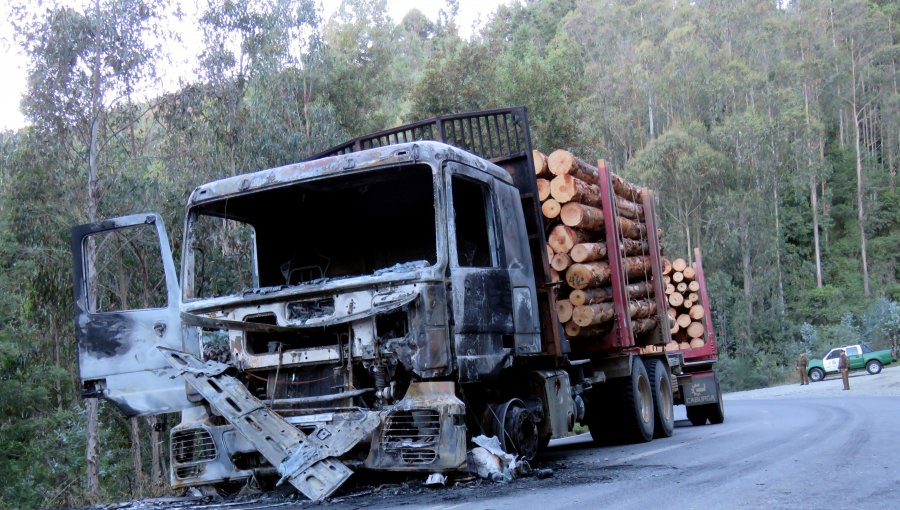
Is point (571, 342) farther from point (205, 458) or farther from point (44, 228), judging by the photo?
point (44, 228)

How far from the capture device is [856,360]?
3900cm

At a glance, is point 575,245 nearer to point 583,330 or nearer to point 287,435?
point 583,330

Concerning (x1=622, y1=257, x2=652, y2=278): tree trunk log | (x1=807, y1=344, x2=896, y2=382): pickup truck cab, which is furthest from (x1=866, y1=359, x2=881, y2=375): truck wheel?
(x1=622, y1=257, x2=652, y2=278): tree trunk log

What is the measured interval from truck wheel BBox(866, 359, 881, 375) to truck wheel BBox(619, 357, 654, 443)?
30.4 metres

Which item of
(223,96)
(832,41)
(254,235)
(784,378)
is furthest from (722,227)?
(254,235)

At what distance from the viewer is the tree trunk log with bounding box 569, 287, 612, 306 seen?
1033 centimetres

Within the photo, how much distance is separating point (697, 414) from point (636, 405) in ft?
17.5

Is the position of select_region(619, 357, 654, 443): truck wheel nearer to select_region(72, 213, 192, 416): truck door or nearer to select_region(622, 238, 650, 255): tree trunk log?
select_region(622, 238, 650, 255): tree trunk log

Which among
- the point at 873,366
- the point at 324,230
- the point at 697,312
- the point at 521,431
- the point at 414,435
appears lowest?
the point at 873,366

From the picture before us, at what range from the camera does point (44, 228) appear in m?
20.8

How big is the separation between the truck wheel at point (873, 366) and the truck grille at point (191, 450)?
36.9m

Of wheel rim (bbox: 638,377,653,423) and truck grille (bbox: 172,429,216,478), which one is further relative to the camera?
wheel rim (bbox: 638,377,653,423)

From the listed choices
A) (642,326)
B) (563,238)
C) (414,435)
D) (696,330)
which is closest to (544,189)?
(563,238)

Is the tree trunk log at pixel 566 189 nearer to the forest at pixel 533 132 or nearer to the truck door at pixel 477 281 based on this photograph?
the truck door at pixel 477 281
